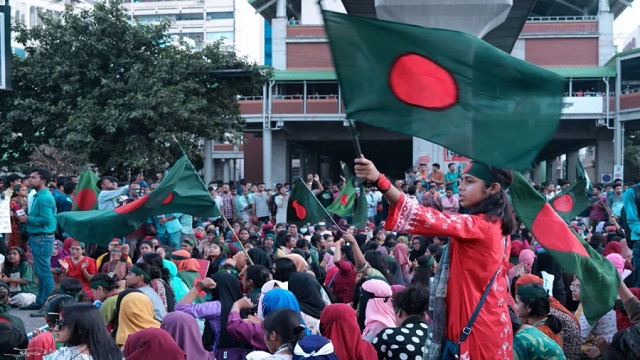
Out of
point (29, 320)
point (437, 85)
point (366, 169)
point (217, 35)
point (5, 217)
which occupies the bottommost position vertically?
point (29, 320)

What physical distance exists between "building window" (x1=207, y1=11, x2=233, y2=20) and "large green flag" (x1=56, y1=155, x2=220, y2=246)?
75.6 meters

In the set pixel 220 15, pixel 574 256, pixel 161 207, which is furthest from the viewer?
pixel 220 15

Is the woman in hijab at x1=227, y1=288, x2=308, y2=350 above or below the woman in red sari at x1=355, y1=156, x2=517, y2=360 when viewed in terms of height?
below

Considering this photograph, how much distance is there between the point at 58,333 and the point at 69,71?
19.6 m

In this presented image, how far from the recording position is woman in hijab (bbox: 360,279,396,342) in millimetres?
6477

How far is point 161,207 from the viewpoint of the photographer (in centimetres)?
837

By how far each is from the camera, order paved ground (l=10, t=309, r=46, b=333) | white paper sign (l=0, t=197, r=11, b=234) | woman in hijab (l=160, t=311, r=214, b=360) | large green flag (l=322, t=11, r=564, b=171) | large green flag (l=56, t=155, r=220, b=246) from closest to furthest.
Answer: large green flag (l=322, t=11, r=564, b=171) → woman in hijab (l=160, t=311, r=214, b=360) → large green flag (l=56, t=155, r=220, b=246) → paved ground (l=10, t=309, r=46, b=333) → white paper sign (l=0, t=197, r=11, b=234)

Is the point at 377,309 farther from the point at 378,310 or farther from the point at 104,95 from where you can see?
the point at 104,95

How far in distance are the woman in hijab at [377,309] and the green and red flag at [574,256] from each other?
1.55m

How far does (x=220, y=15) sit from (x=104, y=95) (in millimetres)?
61023

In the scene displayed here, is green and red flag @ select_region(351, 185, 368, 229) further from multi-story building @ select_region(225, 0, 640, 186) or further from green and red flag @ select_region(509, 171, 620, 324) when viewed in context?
multi-story building @ select_region(225, 0, 640, 186)

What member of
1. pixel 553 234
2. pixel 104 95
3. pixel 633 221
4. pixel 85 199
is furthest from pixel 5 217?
pixel 104 95

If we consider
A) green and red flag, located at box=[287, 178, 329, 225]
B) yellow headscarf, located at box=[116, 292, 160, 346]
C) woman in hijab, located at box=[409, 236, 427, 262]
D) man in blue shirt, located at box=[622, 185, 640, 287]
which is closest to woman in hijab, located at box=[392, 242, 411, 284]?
woman in hijab, located at box=[409, 236, 427, 262]

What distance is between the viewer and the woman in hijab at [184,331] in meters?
5.87
